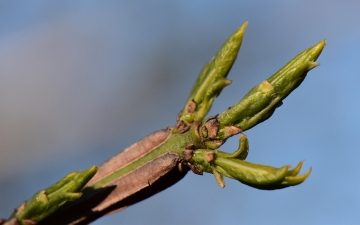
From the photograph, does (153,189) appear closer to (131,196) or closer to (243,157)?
(131,196)

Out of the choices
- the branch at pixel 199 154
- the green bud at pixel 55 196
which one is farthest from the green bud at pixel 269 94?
the green bud at pixel 55 196

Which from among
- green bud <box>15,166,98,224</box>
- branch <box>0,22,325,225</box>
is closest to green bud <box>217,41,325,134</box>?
branch <box>0,22,325,225</box>

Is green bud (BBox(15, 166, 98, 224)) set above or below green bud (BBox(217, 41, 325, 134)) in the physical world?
above

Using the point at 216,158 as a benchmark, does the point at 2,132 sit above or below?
above

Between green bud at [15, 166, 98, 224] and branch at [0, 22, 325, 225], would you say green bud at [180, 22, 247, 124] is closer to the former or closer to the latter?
branch at [0, 22, 325, 225]

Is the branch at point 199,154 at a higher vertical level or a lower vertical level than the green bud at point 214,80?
lower

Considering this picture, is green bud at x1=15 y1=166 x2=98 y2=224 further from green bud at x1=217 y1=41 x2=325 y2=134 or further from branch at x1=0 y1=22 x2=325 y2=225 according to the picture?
green bud at x1=217 y1=41 x2=325 y2=134

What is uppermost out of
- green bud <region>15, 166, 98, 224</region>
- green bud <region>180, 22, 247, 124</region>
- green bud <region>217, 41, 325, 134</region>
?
green bud <region>180, 22, 247, 124</region>

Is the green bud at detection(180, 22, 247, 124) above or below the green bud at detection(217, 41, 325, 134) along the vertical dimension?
above

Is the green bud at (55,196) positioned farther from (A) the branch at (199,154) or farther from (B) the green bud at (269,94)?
(B) the green bud at (269,94)

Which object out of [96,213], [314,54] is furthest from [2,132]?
[314,54]

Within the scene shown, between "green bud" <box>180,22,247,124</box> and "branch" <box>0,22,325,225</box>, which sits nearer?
"branch" <box>0,22,325,225</box>
